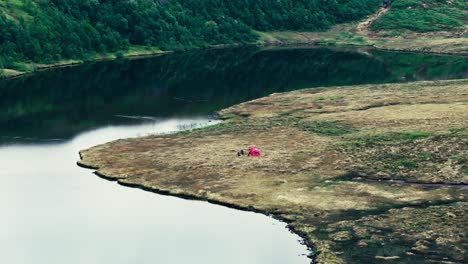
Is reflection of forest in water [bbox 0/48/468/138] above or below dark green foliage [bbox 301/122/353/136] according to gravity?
below

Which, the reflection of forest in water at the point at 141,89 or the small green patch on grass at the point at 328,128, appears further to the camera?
the reflection of forest in water at the point at 141,89

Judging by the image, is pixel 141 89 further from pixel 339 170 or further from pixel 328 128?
pixel 339 170

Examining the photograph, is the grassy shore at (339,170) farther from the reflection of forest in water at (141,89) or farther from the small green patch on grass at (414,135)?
the reflection of forest in water at (141,89)

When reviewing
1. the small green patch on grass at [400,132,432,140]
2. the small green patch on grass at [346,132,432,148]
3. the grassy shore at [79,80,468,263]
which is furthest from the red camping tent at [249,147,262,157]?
the small green patch on grass at [400,132,432,140]

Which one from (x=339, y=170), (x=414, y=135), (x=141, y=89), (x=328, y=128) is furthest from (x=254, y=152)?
(x=141, y=89)

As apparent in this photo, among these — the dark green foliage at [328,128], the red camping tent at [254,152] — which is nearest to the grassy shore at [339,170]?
the dark green foliage at [328,128]

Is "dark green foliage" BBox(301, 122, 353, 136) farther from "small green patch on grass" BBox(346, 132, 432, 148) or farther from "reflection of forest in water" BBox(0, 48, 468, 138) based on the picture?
"reflection of forest in water" BBox(0, 48, 468, 138)
